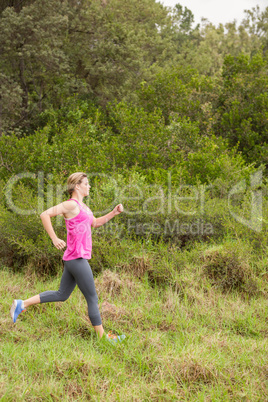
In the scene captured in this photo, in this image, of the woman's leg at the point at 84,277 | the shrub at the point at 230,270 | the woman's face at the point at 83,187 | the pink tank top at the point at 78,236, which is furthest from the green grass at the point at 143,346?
the woman's face at the point at 83,187

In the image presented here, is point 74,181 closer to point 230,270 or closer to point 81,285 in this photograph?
point 81,285

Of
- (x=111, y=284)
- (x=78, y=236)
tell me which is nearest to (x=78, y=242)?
(x=78, y=236)

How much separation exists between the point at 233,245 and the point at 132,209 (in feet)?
5.41

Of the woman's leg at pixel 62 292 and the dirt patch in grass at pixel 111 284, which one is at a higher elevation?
the woman's leg at pixel 62 292

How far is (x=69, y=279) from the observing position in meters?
3.46

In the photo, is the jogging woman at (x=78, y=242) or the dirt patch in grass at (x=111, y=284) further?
the dirt patch in grass at (x=111, y=284)

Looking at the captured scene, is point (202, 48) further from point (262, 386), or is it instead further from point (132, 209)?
point (262, 386)

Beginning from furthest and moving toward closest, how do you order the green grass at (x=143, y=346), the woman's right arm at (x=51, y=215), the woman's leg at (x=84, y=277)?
the woman's leg at (x=84, y=277), the woman's right arm at (x=51, y=215), the green grass at (x=143, y=346)

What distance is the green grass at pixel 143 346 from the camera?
2775 mm

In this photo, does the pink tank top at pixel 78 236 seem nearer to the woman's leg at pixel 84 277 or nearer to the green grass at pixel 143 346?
the woman's leg at pixel 84 277

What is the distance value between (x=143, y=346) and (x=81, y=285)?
31.7 inches

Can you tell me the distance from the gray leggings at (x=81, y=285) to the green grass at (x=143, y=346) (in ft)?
1.02

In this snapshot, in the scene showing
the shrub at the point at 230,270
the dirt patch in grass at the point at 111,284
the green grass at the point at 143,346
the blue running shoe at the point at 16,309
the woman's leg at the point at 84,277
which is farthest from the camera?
the shrub at the point at 230,270

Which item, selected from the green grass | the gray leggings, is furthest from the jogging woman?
the green grass
